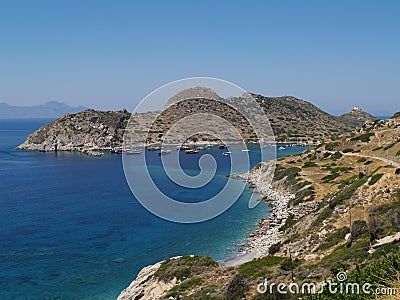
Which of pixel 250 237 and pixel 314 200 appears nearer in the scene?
pixel 250 237

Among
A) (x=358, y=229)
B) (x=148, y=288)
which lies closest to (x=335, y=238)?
(x=358, y=229)

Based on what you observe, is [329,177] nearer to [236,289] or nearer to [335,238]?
[335,238]

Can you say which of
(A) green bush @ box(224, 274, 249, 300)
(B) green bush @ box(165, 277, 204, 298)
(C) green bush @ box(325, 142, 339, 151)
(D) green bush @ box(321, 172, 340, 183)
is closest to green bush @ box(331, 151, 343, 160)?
(C) green bush @ box(325, 142, 339, 151)

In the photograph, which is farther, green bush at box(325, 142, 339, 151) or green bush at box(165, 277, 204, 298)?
green bush at box(325, 142, 339, 151)

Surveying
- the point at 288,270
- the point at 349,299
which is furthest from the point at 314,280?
the point at 349,299

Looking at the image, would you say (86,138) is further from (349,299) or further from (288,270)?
(349,299)

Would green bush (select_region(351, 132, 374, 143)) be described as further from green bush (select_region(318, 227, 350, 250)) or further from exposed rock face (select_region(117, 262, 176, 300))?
exposed rock face (select_region(117, 262, 176, 300))
